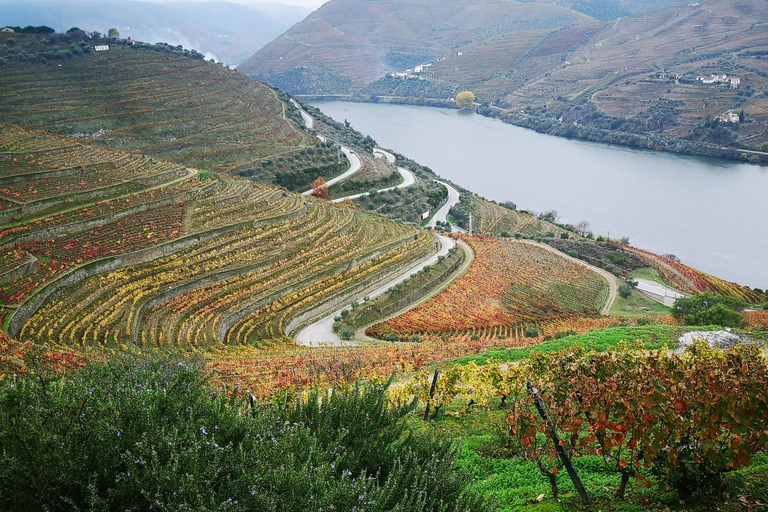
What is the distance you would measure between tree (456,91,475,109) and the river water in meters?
21.6

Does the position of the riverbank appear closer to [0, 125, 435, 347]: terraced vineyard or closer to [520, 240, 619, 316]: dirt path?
[520, 240, 619, 316]: dirt path

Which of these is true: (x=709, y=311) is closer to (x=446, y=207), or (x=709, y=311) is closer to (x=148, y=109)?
(x=446, y=207)

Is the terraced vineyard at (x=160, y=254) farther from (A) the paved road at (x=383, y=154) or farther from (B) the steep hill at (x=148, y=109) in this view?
(A) the paved road at (x=383, y=154)

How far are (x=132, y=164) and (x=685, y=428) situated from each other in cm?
3978

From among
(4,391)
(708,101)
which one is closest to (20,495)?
(4,391)

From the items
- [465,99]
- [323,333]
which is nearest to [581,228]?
[323,333]

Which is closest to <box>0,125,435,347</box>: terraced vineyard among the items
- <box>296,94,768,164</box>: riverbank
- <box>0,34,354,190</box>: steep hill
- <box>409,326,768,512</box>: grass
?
<box>409,326,768,512</box>: grass

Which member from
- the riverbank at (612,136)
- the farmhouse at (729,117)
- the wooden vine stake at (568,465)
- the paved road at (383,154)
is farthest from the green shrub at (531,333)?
the farmhouse at (729,117)

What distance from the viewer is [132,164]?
37969 mm

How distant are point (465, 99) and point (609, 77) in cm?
3745

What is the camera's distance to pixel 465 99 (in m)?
143

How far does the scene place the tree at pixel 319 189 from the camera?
5947 centimetres

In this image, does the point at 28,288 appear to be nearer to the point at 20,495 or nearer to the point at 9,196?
the point at 9,196

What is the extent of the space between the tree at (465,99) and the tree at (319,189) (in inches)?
3696
